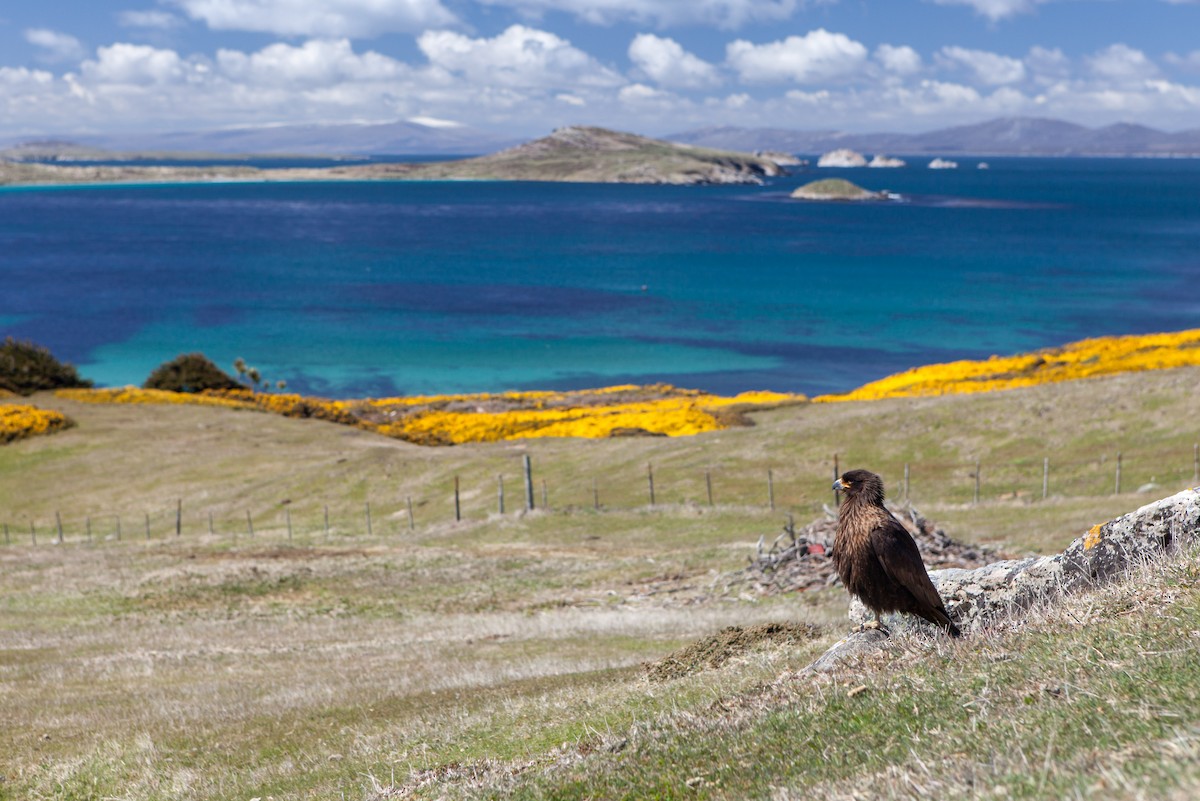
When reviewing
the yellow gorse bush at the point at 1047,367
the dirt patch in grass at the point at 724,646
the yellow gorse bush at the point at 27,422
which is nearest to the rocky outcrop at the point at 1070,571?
the dirt patch in grass at the point at 724,646

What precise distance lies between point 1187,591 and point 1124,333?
101120 millimetres

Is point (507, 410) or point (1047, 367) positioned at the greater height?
point (1047, 367)

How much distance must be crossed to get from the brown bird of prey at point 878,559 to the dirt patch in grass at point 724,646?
13.1 feet

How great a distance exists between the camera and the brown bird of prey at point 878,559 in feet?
31.4

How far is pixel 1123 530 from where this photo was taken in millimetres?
10211

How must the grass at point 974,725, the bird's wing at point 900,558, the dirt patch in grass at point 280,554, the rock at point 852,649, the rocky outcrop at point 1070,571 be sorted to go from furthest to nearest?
the dirt patch in grass at point 280,554, the rocky outcrop at point 1070,571, the rock at point 852,649, the bird's wing at point 900,558, the grass at point 974,725

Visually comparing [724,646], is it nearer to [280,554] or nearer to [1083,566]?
[1083,566]

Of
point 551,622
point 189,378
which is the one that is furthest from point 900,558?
point 189,378

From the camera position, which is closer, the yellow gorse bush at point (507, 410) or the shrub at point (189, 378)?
the yellow gorse bush at point (507, 410)

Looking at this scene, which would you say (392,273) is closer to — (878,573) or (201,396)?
(201,396)

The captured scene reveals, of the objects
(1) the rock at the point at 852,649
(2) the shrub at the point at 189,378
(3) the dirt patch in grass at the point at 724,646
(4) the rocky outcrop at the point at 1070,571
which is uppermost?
(4) the rocky outcrop at the point at 1070,571

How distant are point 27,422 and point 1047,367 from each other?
6014 cm

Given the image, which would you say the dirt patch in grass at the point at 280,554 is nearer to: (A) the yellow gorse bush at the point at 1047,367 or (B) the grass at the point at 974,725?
(B) the grass at the point at 974,725

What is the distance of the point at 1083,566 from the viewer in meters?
10.3
